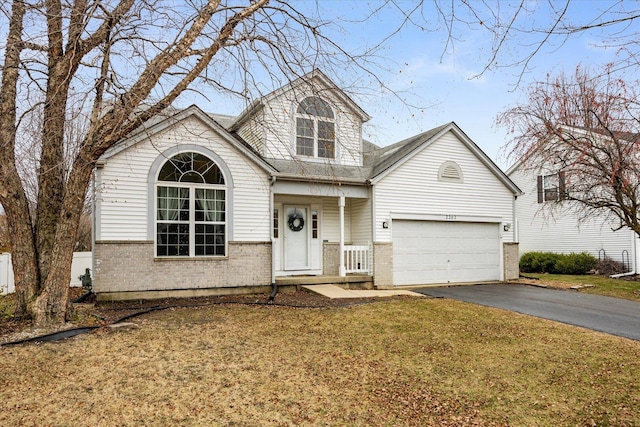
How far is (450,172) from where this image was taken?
14.2m

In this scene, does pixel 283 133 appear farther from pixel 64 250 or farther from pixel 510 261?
pixel 510 261

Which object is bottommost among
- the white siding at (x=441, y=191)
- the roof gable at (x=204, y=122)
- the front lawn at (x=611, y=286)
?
the front lawn at (x=611, y=286)

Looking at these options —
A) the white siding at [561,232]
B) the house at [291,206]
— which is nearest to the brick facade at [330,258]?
the house at [291,206]

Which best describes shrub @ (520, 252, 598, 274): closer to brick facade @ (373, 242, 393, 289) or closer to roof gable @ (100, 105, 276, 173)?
brick facade @ (373, 242, 393, 289)

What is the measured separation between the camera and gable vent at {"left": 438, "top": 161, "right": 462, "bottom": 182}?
14.1 meters

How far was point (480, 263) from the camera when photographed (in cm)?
1486

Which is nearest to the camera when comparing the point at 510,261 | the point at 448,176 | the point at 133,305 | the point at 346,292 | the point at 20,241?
the point at 20,241

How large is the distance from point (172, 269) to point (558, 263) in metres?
15.8

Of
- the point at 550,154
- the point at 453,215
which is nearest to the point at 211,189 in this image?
the point at 453,215

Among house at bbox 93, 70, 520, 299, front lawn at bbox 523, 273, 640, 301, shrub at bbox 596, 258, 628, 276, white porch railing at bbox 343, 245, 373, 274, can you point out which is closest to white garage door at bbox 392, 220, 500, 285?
house at bbox 93, 70, 520, 299

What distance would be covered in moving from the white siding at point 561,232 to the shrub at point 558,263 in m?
0.86

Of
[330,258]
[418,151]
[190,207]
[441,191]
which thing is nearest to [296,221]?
[330,258]

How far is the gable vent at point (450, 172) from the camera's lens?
14.1 m

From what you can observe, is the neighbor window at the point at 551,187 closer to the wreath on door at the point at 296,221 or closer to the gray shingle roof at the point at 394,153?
the gray shingle roof at the point at 394,153
